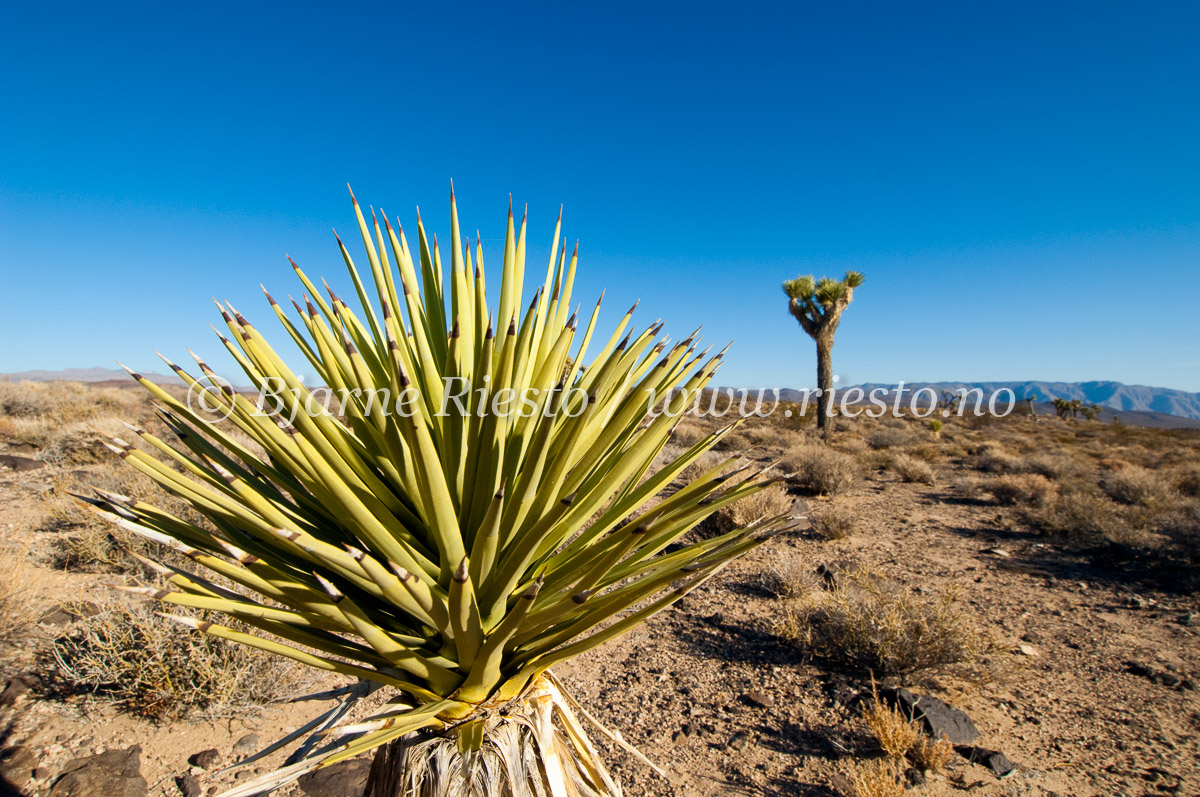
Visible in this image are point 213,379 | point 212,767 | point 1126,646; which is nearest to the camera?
point 213,379

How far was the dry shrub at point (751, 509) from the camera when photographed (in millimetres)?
7473

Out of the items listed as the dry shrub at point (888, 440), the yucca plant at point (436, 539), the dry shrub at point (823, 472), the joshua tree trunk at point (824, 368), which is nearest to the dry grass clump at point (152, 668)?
the yucca plant at point (436, 539)

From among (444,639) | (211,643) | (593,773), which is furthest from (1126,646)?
(211,643)

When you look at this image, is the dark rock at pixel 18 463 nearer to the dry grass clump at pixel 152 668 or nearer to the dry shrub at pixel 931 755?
the dry grass clump at pixel 152 668

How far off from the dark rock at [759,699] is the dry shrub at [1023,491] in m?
8.21

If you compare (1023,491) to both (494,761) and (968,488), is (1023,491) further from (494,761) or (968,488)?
(494,761)

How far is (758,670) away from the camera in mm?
4320

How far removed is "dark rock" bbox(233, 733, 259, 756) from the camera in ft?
10.9

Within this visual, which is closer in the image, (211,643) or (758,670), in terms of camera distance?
(211,643)

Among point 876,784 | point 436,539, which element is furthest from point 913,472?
point 436,539

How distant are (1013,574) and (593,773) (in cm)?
713

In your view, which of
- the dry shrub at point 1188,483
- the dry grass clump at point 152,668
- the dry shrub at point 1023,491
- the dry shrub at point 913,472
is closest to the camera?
the dry grass clump at point 152,668

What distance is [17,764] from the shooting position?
117 inches

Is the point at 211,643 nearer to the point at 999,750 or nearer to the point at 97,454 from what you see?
the point at 999,750
